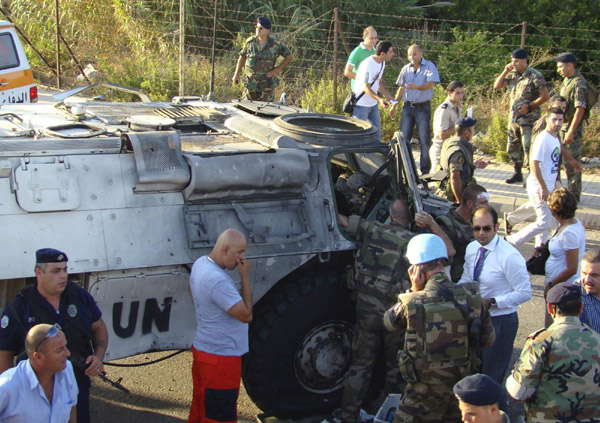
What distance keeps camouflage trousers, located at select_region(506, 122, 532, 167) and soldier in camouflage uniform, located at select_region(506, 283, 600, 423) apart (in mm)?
6983

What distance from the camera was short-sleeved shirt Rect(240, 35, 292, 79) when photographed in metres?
10.2

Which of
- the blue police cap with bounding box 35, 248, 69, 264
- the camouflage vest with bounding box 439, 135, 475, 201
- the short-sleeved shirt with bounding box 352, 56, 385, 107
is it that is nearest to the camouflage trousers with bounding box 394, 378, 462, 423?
the blue police cap with bounding box 35, 248, 69, 264

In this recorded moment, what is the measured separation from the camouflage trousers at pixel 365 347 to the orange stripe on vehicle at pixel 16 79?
919cm

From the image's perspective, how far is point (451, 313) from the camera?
4.13 meters

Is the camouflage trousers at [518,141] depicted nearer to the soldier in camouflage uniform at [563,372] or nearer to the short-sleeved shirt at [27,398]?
the soldier in camouflage uniform at [563,372]

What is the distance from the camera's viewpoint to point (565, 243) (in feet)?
17.9

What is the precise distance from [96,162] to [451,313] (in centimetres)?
240

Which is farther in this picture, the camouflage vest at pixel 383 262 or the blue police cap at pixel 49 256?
the camouflage vest at pixel 383 262

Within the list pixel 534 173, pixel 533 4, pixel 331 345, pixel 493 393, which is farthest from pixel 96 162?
pixel 533 4

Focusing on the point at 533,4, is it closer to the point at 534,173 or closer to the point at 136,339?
the point at 534,173

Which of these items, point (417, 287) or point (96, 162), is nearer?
point (417, 287)

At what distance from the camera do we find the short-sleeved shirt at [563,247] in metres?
5.43

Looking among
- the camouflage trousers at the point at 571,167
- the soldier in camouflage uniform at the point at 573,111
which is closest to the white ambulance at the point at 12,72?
the soldier in camouflage uniform at the point at 573,111

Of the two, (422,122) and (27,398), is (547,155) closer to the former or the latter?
(422,122)
